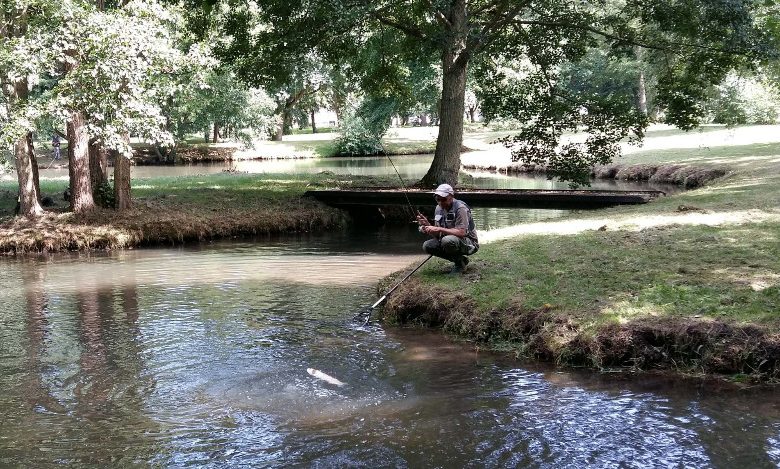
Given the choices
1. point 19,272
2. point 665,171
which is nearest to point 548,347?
point 19,272

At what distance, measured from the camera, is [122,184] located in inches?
742

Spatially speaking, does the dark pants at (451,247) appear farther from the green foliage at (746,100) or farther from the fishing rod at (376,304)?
the green foliage at (746,100)

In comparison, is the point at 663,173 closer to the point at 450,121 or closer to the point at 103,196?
the point at 450,121

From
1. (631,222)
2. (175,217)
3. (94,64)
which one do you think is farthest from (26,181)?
(631,222)

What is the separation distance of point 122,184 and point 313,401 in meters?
13.5

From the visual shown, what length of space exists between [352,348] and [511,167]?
2927 cm

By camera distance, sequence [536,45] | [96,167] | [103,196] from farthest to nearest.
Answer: [536,45] → [96,167] → [103,196]

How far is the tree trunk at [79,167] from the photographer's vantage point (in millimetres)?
18125

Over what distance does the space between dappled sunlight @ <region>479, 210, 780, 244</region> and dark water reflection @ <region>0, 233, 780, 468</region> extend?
4098mm

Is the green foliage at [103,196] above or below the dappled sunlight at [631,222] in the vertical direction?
above

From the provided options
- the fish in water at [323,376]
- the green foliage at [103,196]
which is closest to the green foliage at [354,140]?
the green foliage at [103,196]

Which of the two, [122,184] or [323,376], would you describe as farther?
[122,184]

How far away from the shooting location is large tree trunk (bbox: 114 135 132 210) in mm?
18531

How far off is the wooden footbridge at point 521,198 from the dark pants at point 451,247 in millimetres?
6326
